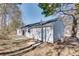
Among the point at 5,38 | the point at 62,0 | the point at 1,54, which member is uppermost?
the point at 62,0

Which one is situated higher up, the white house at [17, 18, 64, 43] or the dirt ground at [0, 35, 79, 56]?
the white house at [17, 18, 64, 43]

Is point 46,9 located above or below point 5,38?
above

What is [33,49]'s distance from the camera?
1.19 meters

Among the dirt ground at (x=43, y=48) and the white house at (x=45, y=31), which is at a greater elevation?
the white house at (x=45, y=31)

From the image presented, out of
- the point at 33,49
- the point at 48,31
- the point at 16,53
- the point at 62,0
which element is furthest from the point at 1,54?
the point at 62,0

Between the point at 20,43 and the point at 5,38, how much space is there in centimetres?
12

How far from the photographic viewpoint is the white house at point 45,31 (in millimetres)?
1188

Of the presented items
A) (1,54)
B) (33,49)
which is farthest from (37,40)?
(1,54)

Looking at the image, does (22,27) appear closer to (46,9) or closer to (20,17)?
(20,17)

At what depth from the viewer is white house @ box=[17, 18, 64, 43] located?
46.8 inches

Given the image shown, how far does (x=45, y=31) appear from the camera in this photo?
1.20m

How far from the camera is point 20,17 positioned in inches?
47.1

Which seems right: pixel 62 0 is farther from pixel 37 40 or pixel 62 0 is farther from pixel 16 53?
pixel 16 53

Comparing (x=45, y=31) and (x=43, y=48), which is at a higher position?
(x=45, y=31)
